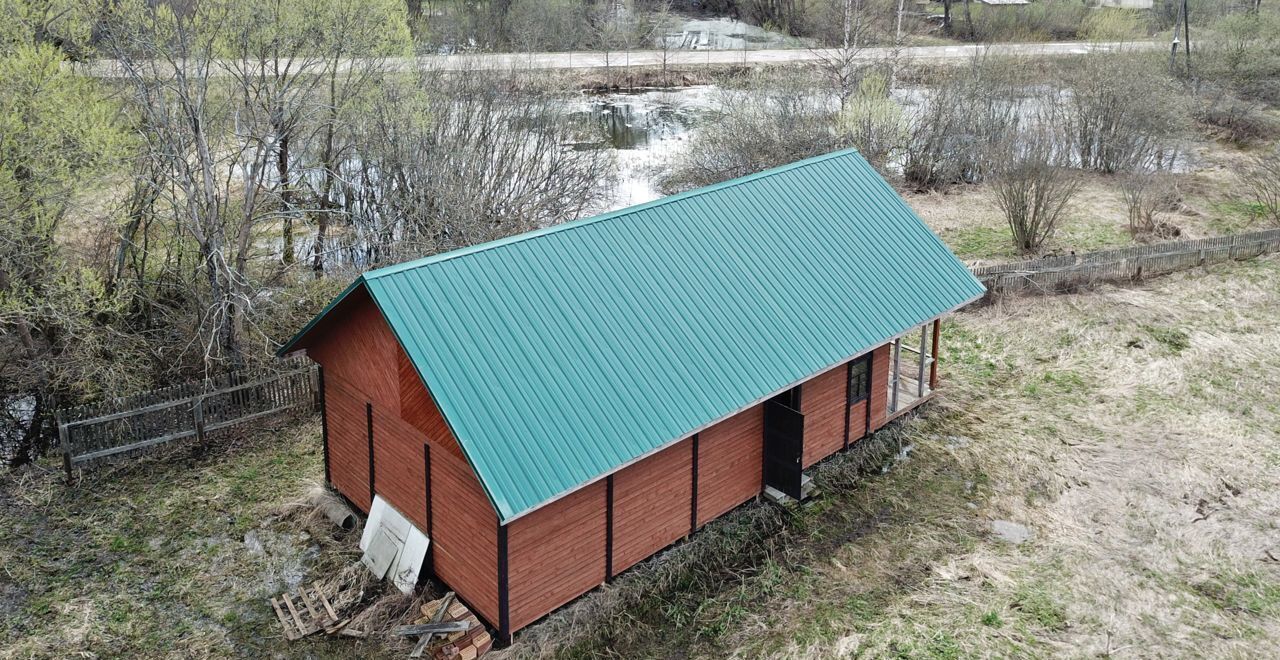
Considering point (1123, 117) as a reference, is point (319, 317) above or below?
below

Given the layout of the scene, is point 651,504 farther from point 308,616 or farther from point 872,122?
point 872,122

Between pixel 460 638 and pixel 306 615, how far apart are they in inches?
99.0

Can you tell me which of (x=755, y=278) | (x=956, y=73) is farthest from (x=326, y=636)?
(x=956, y=73)

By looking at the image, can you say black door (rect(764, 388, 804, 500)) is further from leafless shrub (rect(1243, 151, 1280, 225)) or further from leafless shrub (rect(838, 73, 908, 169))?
leafless shrub (rect(1243, 151, 1280, 225))

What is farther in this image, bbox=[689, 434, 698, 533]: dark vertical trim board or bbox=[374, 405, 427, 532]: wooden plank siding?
bbox=[689, 434, 698, 533]: dark vertical trim board

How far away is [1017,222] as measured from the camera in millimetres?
28578

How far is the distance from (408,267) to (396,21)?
47.9 feet

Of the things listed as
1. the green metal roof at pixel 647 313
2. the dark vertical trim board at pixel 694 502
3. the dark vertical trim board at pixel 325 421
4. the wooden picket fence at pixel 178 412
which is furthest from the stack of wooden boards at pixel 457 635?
the wooden picket fence at pixel 178 412

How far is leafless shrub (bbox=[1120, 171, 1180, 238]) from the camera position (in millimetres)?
30781

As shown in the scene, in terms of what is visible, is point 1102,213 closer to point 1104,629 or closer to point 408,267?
point 1104,629

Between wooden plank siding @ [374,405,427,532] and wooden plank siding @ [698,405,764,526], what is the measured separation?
13.8 ft

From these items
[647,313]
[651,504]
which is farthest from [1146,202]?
[651,504]

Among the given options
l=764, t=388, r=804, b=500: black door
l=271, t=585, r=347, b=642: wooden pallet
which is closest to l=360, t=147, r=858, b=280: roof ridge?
l=764, t=388, r=804, b=500: black door

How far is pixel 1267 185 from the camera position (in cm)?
3312
